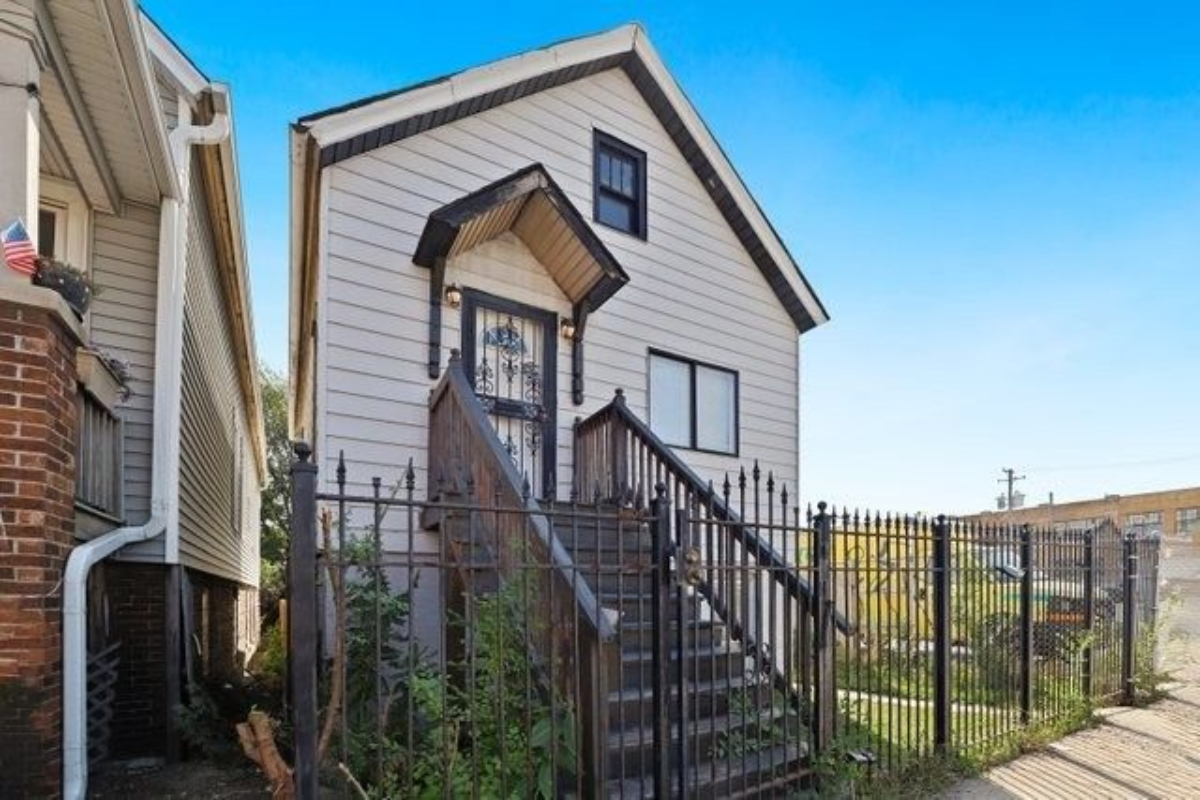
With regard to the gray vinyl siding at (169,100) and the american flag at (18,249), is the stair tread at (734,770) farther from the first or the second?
the gray vinyl siding at (169,100)

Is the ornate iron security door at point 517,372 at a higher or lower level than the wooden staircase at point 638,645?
higher

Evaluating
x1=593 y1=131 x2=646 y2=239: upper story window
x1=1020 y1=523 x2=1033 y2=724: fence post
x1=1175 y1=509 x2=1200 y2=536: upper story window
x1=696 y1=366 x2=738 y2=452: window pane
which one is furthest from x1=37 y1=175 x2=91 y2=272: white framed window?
x1=1175 y1=509 x2=1200 y2=536: upper story window

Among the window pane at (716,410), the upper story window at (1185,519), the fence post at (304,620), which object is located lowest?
the upper story window at (1185,519)

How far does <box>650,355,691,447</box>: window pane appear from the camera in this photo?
30.3ft

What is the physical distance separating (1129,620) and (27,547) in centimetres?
1010

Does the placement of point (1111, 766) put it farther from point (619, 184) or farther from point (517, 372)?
point (619, 184)

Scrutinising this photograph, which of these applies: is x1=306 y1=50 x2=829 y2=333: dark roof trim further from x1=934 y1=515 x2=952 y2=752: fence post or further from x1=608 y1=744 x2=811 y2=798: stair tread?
x1=608 y1=744 x2=811 y2=798: stair tread

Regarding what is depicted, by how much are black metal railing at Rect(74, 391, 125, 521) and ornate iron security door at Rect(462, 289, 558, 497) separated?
9.52 ft

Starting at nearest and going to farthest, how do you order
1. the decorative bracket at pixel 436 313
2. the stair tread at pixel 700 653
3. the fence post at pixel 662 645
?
the fence post at pixel 662 645, the stair tread at pixel 700 653, the decorative bracket at pixel 436 313

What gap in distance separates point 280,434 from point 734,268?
2148 centimetres

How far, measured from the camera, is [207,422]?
383 inches

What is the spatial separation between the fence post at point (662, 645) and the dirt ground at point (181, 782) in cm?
240

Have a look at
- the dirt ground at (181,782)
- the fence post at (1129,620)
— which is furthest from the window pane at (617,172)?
the fence post at (1129,620)

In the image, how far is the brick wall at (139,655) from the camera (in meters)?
6.16
